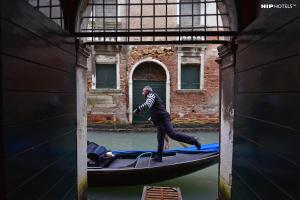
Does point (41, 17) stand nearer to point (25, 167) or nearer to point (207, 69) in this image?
point (25, 167)

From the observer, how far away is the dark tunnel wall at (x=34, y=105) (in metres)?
1.28

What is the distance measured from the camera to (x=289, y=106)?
132 centimetres

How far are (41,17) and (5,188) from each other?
3.03 feet

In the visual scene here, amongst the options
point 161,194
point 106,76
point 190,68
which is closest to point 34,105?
point 161,194

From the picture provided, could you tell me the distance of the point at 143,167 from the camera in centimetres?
440

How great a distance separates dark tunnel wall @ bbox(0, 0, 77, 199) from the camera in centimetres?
128

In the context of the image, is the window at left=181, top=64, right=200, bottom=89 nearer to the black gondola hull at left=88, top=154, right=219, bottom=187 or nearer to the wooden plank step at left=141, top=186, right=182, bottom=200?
the black gondola hull at left=88, top=154, right=219, bottom=187

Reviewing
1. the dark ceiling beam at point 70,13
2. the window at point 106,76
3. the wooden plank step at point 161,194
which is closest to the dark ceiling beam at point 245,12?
the dark ceiling beam at point 70,13

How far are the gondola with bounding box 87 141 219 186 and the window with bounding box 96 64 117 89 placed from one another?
6028mm

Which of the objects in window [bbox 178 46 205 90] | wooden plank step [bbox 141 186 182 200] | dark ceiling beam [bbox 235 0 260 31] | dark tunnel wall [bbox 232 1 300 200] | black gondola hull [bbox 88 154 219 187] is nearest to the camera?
dark tunnel wall [bbox 232 1 300 200]

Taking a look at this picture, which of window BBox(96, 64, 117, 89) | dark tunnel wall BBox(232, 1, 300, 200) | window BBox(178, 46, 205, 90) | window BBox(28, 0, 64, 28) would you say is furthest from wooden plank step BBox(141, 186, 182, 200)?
window BBox(96, 64, 117, 89)

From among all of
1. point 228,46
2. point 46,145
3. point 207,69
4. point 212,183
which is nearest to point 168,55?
point 207,69

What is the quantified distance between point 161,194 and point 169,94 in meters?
7.26

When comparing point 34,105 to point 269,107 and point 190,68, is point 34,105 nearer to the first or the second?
point 269,107
